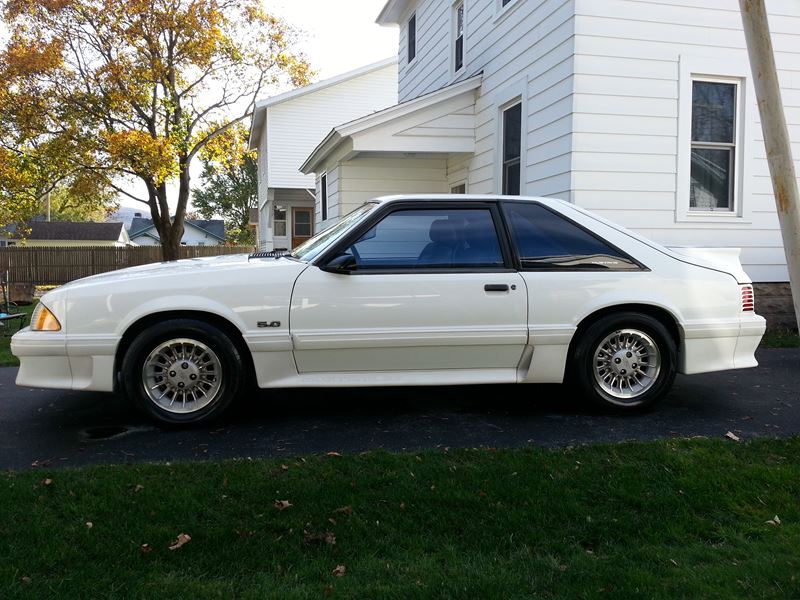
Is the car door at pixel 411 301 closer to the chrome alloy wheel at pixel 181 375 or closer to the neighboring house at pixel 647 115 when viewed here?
the chrome alloy wheel at pixel 181 375

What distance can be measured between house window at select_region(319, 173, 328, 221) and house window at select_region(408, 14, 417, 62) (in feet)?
11.2

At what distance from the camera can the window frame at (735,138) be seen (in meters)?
8.30

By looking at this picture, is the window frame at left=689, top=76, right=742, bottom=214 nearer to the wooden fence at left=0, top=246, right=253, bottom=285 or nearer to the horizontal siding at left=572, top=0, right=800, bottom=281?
the horizontal siding at left=572, top=0, right=800, bottom=281

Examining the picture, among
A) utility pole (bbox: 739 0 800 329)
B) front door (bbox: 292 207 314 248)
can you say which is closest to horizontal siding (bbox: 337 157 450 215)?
utility pole (bbox: 739 0 800 329)

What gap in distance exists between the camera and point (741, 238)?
8.66 m

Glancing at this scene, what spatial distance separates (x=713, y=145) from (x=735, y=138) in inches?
12.8

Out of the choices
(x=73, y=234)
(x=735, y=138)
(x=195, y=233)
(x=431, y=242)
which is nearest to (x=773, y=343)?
(x=735, y=138)

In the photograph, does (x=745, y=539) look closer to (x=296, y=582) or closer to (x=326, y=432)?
(x=296, y=582)

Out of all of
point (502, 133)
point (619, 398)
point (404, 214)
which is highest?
point (502, 133)

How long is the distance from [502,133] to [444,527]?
7.80m

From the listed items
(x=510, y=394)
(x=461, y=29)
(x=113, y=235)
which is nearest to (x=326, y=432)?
(x=510, y=394)

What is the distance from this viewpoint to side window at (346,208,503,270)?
482cm

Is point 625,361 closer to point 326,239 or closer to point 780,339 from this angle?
point 326,239

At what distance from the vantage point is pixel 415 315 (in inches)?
186
